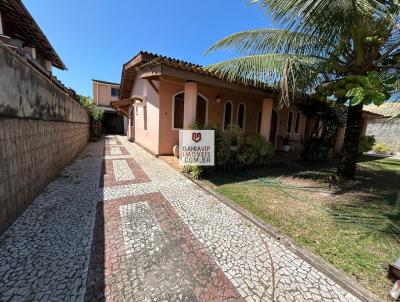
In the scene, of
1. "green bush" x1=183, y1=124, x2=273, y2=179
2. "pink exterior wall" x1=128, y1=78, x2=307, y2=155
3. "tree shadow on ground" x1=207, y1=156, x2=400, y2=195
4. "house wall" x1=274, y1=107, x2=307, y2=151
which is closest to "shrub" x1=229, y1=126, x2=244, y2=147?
"green bush" x1=183, y1=124, x2=273, y2=179

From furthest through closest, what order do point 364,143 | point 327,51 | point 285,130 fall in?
point 364,143 < point 285,130 < point 327,51

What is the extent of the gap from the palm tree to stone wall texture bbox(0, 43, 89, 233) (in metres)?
5.34

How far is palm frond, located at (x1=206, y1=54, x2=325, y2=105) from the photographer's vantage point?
212 inches

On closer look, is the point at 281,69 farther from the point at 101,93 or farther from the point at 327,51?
the point at 101,93

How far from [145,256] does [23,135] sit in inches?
150

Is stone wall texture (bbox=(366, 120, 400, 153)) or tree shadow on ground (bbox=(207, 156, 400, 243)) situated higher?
stone wall texture (bbox=(366, 120, 400, 153))

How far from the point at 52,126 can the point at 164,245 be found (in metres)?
5.74

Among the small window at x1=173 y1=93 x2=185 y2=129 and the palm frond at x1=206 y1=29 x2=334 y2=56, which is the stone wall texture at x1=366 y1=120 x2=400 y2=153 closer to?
the palm frond at x1=206 y1=29 x2=334 y2=56

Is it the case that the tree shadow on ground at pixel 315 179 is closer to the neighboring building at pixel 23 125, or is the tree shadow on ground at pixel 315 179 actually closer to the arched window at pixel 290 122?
the neighboring building at pixel 23 125

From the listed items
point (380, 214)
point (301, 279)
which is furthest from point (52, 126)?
point (380, 214)

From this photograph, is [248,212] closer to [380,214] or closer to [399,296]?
[399,296]

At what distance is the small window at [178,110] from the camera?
33.4 ft

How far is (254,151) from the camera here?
9.13m

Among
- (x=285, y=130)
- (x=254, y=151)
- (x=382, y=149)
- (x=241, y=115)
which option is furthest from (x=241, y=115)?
(x=382, y=149)
